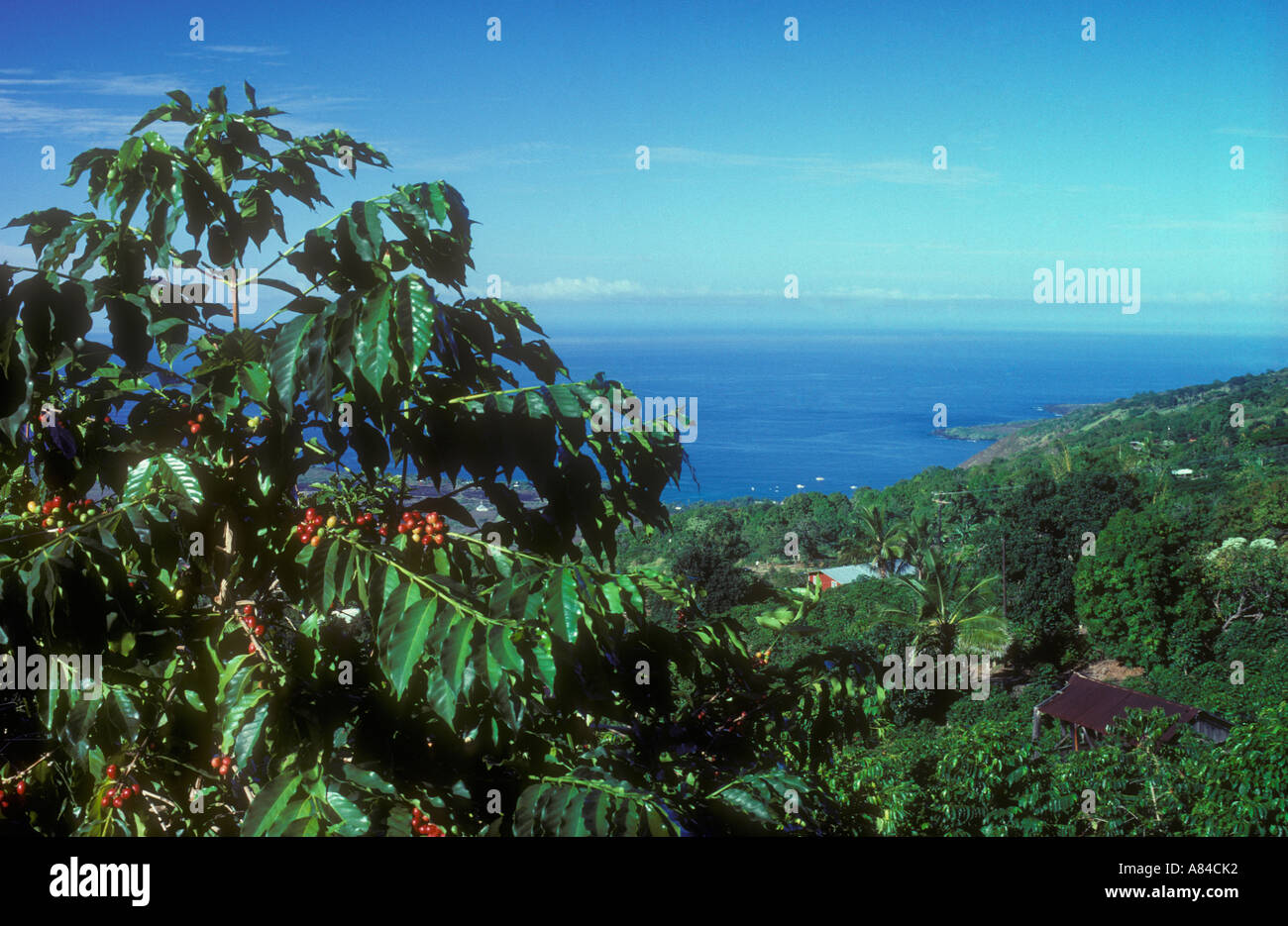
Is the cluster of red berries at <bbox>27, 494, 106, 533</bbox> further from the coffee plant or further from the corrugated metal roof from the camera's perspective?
the corrugated metal roof

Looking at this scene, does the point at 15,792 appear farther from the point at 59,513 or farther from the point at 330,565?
the point at 330,565

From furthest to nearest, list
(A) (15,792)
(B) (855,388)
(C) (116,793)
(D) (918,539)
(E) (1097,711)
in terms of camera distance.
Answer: (B) (855,388) → (D) (918,539) → (E) (1097,711) → (A) (15,792) → (C) (116,793)

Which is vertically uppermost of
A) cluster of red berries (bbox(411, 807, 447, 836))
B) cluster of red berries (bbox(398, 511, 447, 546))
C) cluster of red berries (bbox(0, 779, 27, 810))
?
cluster of red berries (bbox(398, 511, 447, 546))

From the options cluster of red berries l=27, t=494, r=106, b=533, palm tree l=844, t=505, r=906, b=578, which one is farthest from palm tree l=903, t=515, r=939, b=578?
cluster of red berries l=27, t=494, r=106, b=533

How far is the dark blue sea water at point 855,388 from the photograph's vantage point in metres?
69.6

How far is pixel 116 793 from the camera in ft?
7.03

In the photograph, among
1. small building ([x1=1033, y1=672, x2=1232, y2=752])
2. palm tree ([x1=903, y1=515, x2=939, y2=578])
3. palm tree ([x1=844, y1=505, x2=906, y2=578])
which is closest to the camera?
small building ([x1=1033, y1=672, x2=1232, y2=752])

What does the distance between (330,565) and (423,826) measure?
1.94 ft

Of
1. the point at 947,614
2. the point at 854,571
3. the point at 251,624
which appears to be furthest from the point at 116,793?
the point at 854,571

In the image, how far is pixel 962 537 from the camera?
126ft

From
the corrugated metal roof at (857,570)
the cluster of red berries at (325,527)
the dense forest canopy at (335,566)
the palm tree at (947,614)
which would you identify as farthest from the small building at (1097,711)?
the cluster of red berries at (325,527)

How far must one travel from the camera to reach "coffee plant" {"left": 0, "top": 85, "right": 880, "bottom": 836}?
1.90m

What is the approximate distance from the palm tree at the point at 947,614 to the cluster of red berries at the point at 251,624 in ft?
90.8

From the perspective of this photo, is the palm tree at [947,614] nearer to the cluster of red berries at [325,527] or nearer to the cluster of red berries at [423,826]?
the cluster of red berries at [325,527]
